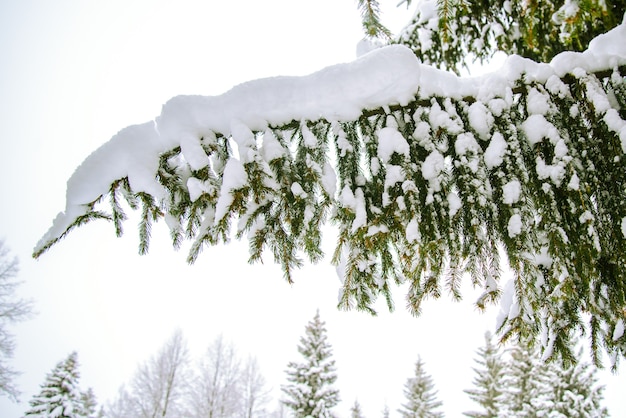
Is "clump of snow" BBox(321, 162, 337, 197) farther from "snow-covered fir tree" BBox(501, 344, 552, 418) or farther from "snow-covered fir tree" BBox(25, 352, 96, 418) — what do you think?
"snow-covered fir tree" BBox(25, 352, 96, 418)

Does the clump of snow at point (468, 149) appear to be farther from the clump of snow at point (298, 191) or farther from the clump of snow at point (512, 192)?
the clump of snow at point (298, 191)

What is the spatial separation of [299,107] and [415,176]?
2.31ft

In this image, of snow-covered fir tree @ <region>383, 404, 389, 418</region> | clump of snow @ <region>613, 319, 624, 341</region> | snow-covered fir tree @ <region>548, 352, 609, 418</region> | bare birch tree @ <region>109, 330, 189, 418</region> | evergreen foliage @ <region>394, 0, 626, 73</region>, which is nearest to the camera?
clump of snow @ <region>613, 319, 624, 341</region>

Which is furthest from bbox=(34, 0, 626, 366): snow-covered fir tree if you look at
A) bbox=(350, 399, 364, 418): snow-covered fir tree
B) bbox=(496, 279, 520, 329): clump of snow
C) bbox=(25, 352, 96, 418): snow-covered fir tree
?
bbox=(350, 399, 364, 418): snow-covered fir tree

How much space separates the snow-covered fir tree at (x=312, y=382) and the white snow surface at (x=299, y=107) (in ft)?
44.7

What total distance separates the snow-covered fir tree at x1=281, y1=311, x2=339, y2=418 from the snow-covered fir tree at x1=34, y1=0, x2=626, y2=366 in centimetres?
1317

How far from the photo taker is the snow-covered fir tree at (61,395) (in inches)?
492

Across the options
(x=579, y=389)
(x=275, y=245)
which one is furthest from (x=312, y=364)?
(x=275, y=245)

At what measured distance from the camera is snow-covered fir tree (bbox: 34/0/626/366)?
1.61 metres

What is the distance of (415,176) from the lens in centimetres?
177

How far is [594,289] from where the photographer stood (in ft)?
6.02

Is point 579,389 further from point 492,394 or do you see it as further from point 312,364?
point 312,364

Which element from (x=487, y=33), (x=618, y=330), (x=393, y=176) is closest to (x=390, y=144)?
(x=393, y=176)

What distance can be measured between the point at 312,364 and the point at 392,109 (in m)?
14.2
